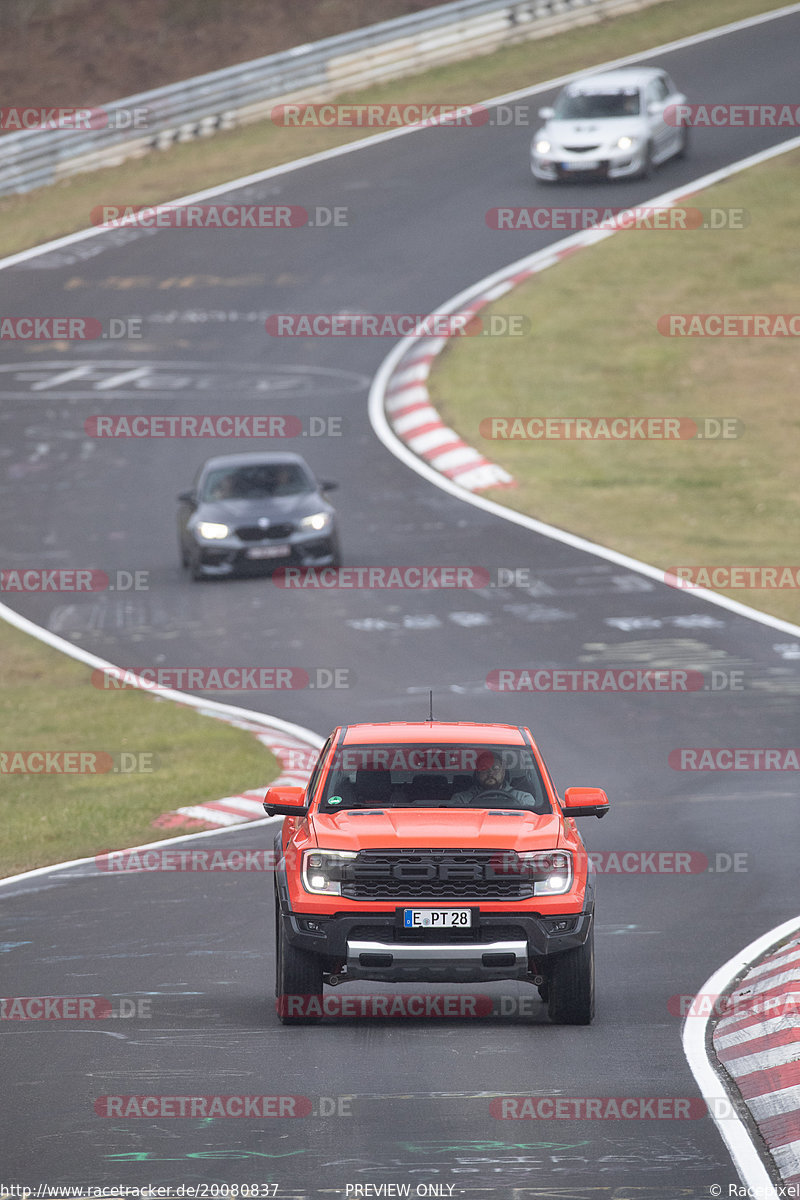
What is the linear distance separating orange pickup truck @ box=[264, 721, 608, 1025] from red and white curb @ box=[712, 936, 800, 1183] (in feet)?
2.75

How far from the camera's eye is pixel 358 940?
10.2 meters

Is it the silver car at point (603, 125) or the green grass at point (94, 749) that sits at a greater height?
the silver car at point (603, 125)

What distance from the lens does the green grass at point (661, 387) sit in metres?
29.9

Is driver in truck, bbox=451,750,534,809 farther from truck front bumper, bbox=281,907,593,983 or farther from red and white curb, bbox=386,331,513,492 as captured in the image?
red and white curb, bbox=386,331,513,492

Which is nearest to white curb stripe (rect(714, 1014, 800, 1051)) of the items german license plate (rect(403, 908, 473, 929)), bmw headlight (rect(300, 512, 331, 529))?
german license plate (rect(403, 908, 473, 929))

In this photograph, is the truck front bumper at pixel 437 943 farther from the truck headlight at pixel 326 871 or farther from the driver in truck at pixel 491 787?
the driver in truck at pixel 491 787

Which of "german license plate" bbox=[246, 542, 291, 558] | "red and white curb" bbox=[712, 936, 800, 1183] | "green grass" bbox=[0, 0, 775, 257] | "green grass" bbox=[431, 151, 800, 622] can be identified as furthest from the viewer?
"green grass" bbox=[0, 0, 775, 257]

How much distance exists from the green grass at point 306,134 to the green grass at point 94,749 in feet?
70.2

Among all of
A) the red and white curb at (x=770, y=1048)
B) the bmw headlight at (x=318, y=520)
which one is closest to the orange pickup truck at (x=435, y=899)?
the red and white curb at (x=770, y=1048)

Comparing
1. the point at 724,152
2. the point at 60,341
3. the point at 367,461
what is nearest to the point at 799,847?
the point at 367,461

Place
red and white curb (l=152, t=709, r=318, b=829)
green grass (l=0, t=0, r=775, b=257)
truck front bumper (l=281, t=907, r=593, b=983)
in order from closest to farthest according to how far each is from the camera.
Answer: truck front bumper (l=281, t=907, r=593, b=983)
red and white curb (l=152, t=709, r=318, b=829)
green grass (l=0, t=0, r=775, b=257)

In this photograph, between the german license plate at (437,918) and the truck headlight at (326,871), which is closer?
the german license plate at (437,918)

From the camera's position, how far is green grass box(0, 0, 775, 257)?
148 ft

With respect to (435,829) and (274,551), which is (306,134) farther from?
(435,829)
